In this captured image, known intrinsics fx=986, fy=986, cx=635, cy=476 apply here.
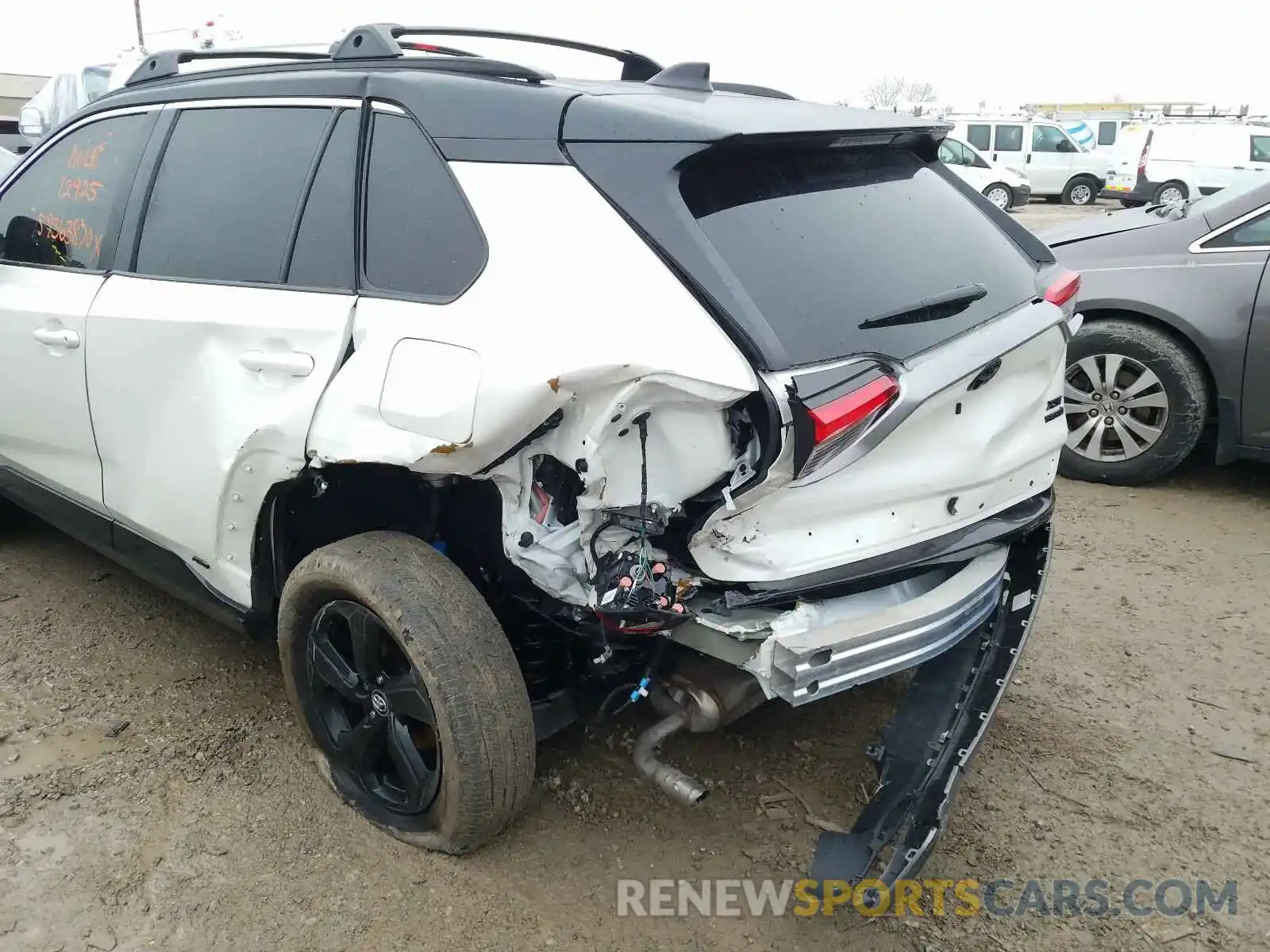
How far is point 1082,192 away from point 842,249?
2341cm

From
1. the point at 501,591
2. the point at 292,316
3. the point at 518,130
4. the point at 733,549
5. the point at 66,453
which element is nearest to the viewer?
the point at 733,549

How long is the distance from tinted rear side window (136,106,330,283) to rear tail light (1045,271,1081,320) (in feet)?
6.32

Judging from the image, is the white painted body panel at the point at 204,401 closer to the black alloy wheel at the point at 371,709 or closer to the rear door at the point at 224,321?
the rear door at the point at 224,321

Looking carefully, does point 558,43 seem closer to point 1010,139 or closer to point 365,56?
point 365,56

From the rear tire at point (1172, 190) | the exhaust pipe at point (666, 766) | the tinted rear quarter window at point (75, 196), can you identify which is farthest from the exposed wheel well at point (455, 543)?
the rear tire at point (1172, 190)

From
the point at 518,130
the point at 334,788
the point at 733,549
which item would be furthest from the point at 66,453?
the point at 733,549

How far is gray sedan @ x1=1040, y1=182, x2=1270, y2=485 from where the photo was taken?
4.45 meters

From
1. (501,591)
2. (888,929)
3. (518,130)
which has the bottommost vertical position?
(888,929)

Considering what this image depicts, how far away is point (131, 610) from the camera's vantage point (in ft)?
11.8

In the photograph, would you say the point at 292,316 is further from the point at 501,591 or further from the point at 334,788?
the point at 334,788

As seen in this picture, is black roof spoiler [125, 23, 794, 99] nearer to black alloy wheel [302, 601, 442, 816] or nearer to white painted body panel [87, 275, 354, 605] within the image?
→ white painted body panel [87, 275, 354, 605]

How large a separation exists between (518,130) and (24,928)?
207 centimetres

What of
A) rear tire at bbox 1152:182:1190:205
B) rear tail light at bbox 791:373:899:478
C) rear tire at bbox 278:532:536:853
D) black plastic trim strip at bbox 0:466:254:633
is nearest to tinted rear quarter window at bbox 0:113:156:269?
black plastic trim strip at bbox 0:466:254:633

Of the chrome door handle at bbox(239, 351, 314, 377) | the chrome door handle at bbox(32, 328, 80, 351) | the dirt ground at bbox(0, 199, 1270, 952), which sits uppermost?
the chrome door handle at bbox(239, 351, 314, 377)
